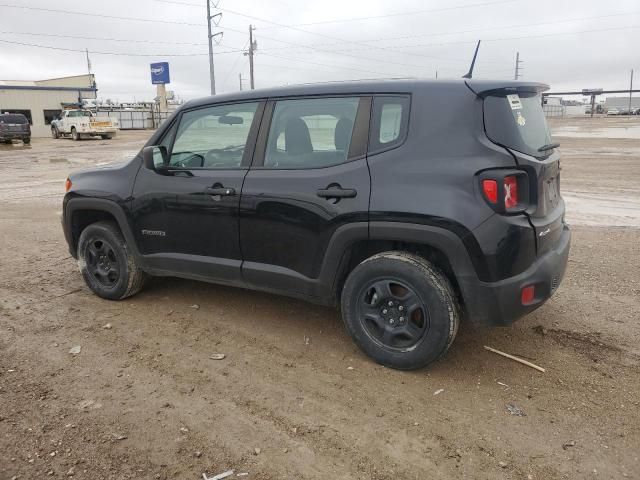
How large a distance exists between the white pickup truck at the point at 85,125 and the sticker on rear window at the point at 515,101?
3634cm

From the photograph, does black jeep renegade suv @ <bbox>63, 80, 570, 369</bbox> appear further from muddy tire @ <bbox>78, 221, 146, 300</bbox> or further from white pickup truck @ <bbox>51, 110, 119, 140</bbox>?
white pickup truck @ <bbox>51, 110, 119, 140</bbox>

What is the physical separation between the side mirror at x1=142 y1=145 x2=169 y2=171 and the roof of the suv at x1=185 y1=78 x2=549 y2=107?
67 cm

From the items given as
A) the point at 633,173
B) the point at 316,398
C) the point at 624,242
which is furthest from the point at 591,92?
the point at 316,398

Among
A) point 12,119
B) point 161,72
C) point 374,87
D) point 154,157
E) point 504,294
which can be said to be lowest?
point 504,294

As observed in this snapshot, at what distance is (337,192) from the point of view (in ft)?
11.1

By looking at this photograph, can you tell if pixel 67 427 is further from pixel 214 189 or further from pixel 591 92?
pixel 591 92

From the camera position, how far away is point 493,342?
3.86 m

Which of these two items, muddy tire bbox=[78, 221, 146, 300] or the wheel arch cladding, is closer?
the wheel arch cladding

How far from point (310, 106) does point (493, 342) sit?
215cm

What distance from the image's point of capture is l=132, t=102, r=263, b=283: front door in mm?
3922

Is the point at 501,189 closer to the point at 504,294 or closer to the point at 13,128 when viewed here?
the point at 504,294

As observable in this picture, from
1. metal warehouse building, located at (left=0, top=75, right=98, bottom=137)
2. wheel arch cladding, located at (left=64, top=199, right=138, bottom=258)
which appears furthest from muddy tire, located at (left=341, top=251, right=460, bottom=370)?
metal warehouse building, located at (left=0, top=75, right=98, bottom=137)

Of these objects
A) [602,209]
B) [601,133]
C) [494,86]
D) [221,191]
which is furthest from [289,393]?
[601,133]

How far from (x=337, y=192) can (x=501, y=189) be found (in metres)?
1.00
